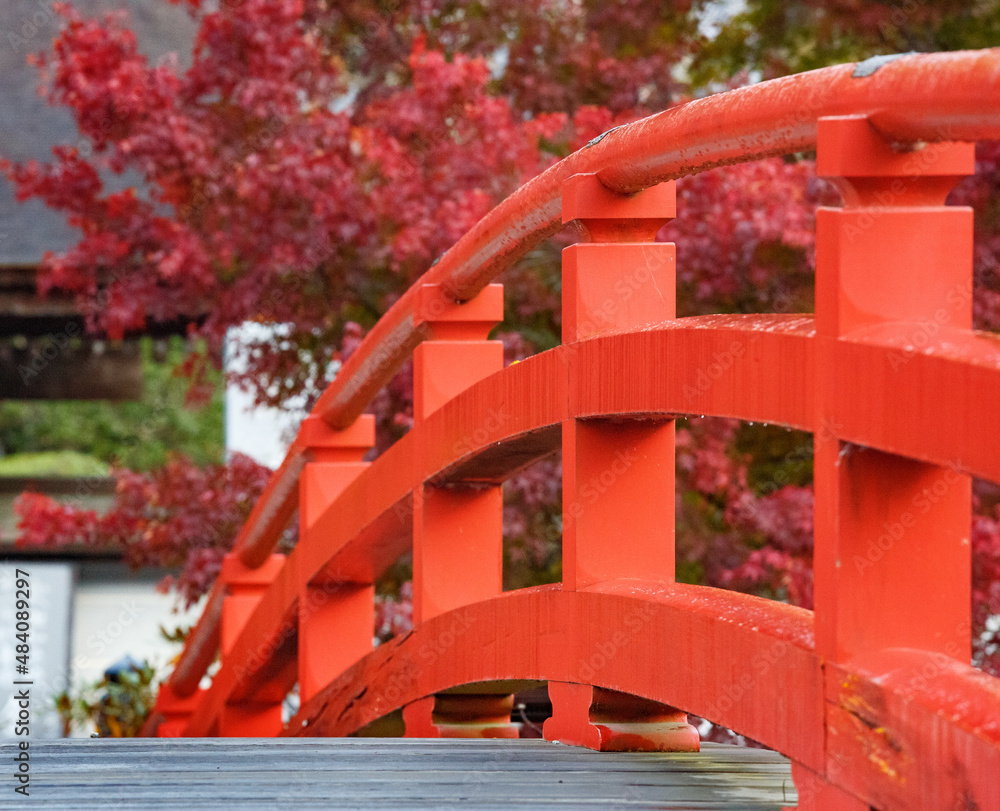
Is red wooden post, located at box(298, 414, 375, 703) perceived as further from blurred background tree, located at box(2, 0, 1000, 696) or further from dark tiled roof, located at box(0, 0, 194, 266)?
dark tiled roof, located at box(0, 0, 194, 266)

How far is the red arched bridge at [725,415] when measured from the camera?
1603mm

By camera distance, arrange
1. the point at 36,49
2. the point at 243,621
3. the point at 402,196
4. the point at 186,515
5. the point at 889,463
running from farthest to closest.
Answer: the point at 36,49 → the point at 186,515 → the point at 402,196 → the point at 243,621 → the point at 889,463

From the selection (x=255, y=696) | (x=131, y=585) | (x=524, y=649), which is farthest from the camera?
(x=131, y=585)

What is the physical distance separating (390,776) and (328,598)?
194 cm

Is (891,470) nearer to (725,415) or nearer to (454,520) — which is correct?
(725,415)

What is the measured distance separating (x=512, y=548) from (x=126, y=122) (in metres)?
2.66

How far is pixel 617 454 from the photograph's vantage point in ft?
8.08

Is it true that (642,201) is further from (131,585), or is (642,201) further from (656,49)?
(131,585)

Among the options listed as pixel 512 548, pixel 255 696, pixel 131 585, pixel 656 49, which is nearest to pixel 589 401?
pixel 255 696

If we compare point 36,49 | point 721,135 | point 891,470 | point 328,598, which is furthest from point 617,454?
point 36,49

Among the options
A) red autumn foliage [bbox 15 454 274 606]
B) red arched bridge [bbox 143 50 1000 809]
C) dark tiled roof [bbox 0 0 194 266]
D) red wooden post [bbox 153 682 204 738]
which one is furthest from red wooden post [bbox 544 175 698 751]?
dark tiled roof [bbox 0 0 194 266]

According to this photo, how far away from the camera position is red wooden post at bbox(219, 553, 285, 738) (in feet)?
16.7

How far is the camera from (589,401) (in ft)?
7.97

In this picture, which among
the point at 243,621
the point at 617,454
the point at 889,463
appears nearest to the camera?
the point at 889,463
